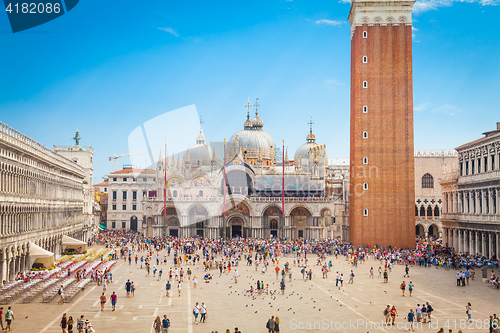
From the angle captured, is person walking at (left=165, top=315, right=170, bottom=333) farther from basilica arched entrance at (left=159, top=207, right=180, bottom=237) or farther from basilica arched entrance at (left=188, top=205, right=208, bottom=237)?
basilica arched entrance at (left=159, top=207, right=180, bottom=237)

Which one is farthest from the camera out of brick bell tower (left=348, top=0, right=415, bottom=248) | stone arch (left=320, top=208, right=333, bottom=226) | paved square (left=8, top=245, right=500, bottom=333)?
stone arch (left=320, top=208, right=333, bottom=226)

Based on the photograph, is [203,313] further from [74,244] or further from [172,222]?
[172,222]

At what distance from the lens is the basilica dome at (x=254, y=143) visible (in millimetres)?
89562

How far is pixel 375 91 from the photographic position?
195ft

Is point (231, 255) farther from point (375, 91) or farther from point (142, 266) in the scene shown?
point (375, 91)

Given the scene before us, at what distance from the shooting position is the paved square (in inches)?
904

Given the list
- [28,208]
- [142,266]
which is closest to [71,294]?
[28,208]

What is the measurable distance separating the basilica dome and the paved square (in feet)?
170

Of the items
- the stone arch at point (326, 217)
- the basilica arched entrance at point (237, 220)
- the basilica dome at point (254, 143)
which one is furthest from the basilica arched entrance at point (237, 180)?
the stone arch at point (326, 217)

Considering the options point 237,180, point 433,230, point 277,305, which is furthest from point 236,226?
point 277,305

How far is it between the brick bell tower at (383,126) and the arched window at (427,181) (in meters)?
23.3

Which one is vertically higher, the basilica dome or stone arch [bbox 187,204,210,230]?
the basilica dome

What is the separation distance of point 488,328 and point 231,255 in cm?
3171

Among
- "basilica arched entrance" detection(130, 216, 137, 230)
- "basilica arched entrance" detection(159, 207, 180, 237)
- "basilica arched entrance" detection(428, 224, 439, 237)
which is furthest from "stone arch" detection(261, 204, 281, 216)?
"basilica arched entrance" detection(130, 216, 137, 230)
